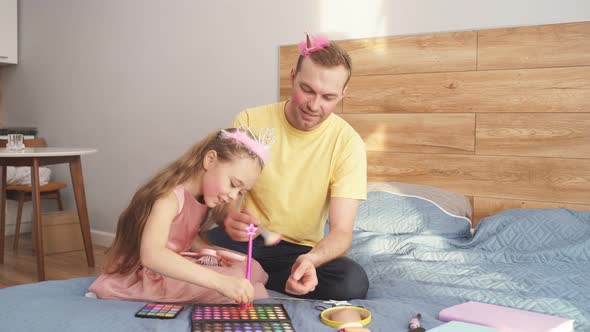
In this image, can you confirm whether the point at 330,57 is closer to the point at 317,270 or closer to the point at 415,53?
the point at 317,270

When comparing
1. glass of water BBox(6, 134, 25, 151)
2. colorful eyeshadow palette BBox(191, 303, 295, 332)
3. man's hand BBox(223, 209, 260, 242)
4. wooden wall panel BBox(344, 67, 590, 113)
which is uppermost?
wooden wall panel BBox(344, 67, 590, 113)

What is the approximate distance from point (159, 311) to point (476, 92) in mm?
1783

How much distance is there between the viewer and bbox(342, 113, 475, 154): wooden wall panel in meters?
2.63

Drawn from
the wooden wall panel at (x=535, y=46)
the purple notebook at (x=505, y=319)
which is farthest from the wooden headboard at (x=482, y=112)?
the purple notebook at (x=505, y=319)

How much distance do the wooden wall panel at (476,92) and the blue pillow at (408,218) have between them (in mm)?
525

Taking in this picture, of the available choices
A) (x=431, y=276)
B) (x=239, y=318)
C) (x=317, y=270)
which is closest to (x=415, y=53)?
(x=431, y=276)

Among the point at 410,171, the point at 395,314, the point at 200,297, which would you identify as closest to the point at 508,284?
the point at 395,314

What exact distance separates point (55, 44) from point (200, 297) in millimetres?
3369

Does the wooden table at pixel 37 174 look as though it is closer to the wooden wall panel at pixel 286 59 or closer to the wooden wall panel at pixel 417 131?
the wooden wall panel at pixel 286 59

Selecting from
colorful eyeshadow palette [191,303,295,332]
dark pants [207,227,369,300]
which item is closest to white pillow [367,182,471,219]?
dark pants [207,227,369,300]

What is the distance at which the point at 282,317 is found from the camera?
1.29 meters

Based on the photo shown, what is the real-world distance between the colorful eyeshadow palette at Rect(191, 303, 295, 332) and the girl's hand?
31mm

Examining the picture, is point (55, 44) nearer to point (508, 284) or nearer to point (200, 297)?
point (200, 297)

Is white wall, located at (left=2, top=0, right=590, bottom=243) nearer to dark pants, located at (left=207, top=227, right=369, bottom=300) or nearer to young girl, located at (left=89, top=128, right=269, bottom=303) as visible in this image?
dark pants, located at (left=207, top=227, right=369, bottom=300)
